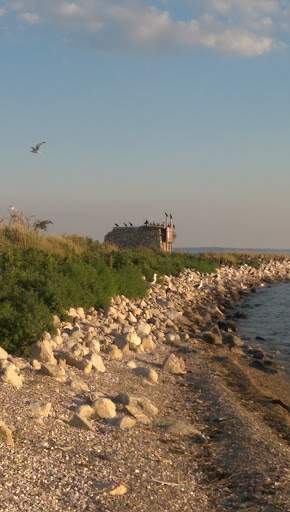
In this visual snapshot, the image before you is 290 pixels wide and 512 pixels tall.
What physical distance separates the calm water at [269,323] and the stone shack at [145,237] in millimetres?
10148

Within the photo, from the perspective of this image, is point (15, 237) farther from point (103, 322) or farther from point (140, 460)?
point (140, 460)

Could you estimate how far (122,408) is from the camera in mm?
6488

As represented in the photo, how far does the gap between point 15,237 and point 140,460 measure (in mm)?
13209

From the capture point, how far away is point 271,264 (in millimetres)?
49250

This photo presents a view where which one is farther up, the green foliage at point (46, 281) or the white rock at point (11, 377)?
the green foliage at point (46, 281)

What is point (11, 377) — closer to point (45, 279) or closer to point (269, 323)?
point (45, 279)

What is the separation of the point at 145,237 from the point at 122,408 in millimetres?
31880

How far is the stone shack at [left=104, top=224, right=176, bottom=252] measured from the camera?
1481 inches

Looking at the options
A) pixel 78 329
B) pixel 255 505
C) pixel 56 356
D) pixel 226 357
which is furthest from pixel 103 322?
pixel 255 505

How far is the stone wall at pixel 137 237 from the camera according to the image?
3759cm

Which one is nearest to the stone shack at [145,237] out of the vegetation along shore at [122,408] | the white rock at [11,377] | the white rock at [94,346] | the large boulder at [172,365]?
the vegetation along shore at [122,408]

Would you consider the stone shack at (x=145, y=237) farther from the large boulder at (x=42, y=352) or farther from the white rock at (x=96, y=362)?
the large boulder at (x=42, y=352)

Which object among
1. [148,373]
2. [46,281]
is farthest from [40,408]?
[46,281]

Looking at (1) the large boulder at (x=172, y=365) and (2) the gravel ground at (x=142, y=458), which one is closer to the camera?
(2) the gravel ground at (x=142, y=458)
